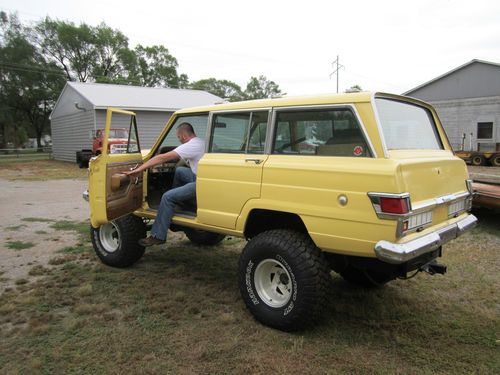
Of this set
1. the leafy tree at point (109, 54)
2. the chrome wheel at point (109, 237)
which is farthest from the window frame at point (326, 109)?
the leafy tree at point (109, 54)

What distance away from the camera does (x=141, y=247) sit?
16.0ft

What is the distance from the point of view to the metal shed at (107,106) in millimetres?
20625

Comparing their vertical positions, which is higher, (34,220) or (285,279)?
(285,279)

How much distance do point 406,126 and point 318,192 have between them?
1.18 metres

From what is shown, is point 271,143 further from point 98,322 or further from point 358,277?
point 98,322

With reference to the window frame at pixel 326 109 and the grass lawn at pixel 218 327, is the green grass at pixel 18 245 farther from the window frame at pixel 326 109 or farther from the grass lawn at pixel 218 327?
the window frame at pixel 326 109

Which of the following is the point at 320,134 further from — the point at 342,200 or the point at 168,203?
the point at 168,203

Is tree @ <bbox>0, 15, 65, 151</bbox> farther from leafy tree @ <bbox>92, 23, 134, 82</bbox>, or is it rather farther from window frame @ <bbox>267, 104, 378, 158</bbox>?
window frame @ <bbox>267, 104, 378, 158</bbox>

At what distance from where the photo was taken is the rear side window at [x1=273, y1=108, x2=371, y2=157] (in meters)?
3.10

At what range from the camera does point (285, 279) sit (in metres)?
3.54

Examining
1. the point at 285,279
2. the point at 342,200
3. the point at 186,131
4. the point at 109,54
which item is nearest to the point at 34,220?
the point at 186,131

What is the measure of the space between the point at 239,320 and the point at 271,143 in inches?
63.1

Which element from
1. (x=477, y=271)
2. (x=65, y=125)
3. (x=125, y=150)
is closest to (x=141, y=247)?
(x=125, y=150)

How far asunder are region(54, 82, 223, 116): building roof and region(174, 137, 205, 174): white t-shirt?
55.1 ft
